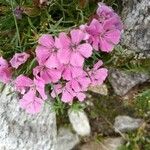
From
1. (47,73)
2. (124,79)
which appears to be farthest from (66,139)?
(47,73)

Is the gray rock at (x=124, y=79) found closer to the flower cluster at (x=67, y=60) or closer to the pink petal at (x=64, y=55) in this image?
the flower cluster at (x=67, y=60)

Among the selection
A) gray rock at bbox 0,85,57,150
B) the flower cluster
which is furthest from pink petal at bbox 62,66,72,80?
gray rock at bbox 0,85,57,150

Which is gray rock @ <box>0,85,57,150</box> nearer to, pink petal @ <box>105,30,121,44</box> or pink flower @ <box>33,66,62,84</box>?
pink flower @ <box>33,66,62,84</box>

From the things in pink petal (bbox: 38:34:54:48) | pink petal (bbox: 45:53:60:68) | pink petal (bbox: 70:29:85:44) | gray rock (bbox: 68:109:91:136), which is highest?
pink petal (bbox: 70:29:85:44)

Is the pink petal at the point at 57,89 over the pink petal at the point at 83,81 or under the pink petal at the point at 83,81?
under

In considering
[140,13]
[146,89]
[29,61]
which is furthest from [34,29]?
[146,89]

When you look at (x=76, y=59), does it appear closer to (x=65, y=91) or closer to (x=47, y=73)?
(x=47, y=73)

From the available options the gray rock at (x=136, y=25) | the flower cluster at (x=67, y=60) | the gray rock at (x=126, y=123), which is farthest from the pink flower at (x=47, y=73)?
the gray rock at (x=126, y=123)
